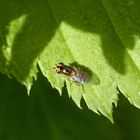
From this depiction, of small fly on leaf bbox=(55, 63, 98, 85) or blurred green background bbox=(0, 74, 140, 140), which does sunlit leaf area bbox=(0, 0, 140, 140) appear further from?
blurred green background bbox=(0, 74, 140, 140)

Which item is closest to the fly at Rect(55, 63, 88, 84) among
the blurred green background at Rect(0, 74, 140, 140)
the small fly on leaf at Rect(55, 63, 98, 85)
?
the small fly on leaf at Rect(55, 63, 98, 85)

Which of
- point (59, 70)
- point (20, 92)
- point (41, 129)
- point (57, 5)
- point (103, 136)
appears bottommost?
point (103, 136)

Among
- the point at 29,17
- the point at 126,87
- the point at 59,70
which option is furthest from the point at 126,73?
the point at 29,17

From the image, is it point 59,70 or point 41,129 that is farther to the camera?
point 41,129

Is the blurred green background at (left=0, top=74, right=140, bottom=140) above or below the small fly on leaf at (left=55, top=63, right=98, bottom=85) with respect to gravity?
below

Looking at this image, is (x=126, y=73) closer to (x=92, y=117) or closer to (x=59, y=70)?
(x=59, y=70)

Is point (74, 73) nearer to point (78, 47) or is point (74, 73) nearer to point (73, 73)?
point (73, 73)

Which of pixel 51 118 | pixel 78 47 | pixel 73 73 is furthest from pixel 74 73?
pixel 51 118
